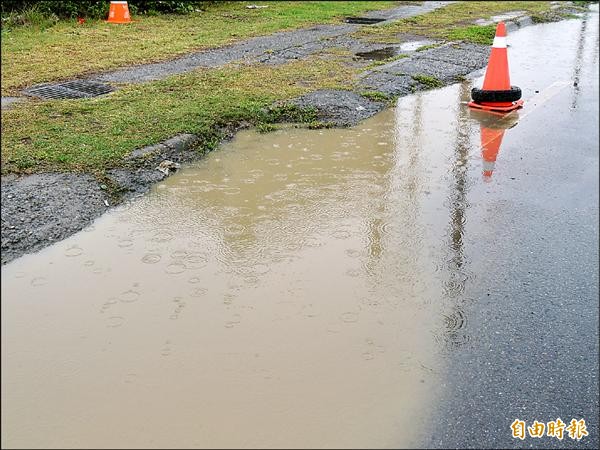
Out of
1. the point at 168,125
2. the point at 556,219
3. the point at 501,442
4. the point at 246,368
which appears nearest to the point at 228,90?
the point at 168,125

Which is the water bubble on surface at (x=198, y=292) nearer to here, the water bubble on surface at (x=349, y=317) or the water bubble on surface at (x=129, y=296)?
the water bubble on surface at (x=129, y=296)

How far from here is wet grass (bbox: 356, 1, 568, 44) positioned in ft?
35.7

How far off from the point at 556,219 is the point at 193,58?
5488 mm

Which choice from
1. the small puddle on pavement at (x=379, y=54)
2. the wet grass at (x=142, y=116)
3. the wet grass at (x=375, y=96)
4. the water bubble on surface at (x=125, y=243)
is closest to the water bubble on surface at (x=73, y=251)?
the water bubble on surface at (x=125, y=243)

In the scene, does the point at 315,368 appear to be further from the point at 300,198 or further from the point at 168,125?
the point at 168,125

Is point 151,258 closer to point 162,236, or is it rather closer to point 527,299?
point 162,236

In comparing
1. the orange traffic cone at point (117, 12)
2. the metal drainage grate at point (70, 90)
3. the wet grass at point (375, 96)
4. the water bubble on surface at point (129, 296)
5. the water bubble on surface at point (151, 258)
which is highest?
the orange traffic cone at point (117, 12)

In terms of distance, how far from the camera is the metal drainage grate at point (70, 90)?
6.46 metres

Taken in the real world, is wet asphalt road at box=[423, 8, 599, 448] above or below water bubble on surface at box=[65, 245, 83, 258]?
below

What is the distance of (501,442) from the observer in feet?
8.34

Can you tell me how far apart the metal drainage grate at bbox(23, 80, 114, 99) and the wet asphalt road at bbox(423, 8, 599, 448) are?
3926mm

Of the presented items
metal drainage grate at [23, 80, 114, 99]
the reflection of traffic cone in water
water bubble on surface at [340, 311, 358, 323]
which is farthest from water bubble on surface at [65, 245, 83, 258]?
metal drainage grate at [23, 80, 114, 99]

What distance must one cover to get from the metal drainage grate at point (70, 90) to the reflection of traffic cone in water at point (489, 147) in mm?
3751

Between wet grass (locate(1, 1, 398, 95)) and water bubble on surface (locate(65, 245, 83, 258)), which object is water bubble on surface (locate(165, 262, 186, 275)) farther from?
wet grass (locate(1, 1, 398, 95))
